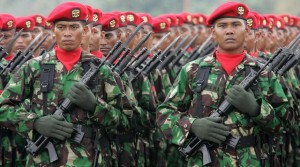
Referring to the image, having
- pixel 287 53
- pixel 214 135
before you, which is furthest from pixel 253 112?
pixel 287 53

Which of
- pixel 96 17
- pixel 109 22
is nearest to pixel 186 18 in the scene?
pixel 109 22

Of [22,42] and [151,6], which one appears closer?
[22,42]

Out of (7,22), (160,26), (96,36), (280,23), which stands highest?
(96,36)

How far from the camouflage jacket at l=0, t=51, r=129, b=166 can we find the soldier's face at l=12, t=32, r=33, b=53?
4.52m

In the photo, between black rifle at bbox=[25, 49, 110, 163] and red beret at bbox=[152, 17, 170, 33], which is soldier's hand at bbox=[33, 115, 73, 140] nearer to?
black rifle at bbox=[25, 49, 110, 163]

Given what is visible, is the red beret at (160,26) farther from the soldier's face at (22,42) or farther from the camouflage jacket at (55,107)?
the camouflage jacket at (55,107)

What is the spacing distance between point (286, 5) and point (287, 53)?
34.7 metres

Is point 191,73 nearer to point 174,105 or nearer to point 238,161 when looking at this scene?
point 174,105

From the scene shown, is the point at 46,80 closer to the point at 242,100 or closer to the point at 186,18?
the point at 242,100

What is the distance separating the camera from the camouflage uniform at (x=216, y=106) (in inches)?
359

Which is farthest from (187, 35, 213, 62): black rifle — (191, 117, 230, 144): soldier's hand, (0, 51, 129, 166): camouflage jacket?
(191, 117, 230, 144): soldier's hand

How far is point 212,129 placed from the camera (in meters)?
8.95

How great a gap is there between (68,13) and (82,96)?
89cm

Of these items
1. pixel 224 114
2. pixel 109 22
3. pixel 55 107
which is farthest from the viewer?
pixel 109 22
